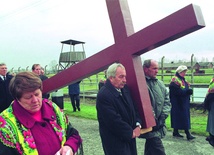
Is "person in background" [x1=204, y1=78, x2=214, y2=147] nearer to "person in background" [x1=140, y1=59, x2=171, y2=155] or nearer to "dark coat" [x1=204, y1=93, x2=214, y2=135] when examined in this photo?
"dark coat" [x1=204, y1=93, x2=214, y2=135]

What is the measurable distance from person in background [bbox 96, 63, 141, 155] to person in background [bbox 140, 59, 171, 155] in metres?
0.60

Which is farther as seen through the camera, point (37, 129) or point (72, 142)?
point (72, 142)

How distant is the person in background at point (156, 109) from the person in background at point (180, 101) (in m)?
1.99

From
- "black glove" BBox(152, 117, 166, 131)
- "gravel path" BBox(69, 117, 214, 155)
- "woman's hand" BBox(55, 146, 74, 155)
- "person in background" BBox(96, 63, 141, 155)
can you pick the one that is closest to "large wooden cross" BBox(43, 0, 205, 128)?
"person in background" BBox(96, 63, 141, 155)

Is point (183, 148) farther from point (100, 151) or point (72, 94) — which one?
point (72, 94)

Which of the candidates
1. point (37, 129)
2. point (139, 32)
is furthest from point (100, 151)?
point (37, 129)

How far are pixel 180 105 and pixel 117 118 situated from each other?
3.48m

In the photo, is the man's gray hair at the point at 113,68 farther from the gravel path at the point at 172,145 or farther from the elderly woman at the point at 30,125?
the gravel path at the point at 172,145

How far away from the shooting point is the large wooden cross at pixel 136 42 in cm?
232

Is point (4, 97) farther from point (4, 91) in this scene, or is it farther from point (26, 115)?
point (26, 115)

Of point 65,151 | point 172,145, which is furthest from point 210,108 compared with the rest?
point 65,151

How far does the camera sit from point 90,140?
5.66 meters

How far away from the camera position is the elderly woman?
169cm

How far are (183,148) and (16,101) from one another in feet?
13.1
